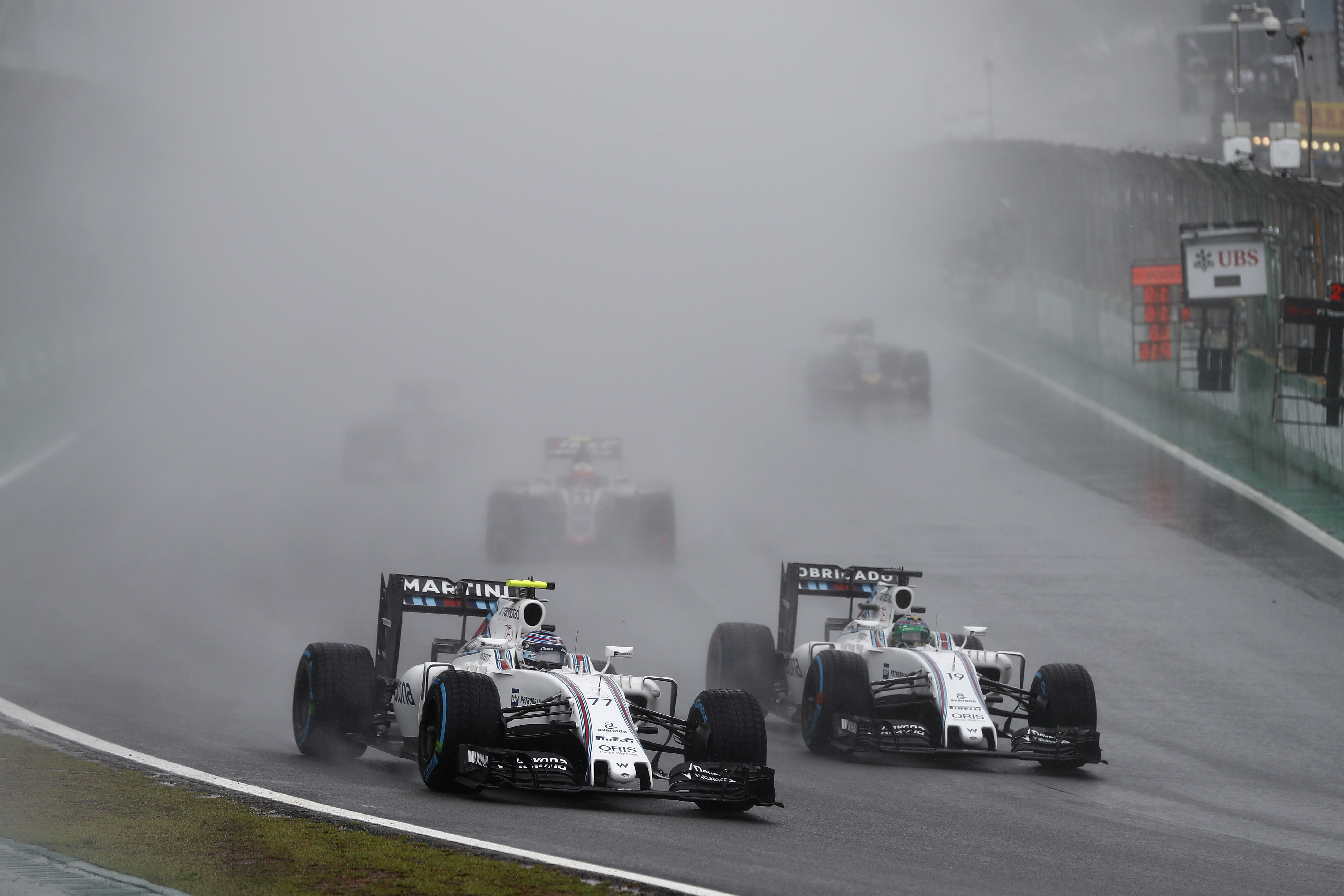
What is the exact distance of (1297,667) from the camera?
19.4 meters

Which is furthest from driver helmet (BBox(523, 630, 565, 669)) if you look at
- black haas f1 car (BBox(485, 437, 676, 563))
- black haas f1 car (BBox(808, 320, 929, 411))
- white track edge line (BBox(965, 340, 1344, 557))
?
black haas f1 car (BBox(808, 320, 929, 411))

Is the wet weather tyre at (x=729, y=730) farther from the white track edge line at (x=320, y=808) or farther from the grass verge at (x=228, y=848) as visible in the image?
the grass verge at (x=228, y=848)

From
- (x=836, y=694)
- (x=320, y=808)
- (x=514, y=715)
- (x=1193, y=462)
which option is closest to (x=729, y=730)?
(x=514, y=715)

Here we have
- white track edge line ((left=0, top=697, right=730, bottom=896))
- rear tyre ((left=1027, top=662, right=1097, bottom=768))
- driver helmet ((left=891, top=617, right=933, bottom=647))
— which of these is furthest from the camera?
driver helmet ((left=891, top=617, right=933, bottom=647))

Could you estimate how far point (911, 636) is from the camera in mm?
16266

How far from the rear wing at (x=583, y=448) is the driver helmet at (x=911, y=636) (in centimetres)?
1155

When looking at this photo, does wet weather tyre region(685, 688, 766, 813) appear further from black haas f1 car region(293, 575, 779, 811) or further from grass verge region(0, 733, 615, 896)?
grass verge region(0, 733, 615, 896)

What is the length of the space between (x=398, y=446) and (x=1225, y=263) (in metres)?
17.1

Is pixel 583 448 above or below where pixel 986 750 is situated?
above

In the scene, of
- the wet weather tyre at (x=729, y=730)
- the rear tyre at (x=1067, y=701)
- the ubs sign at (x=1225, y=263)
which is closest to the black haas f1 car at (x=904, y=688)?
the rear tyre at (x=1067, y=701)

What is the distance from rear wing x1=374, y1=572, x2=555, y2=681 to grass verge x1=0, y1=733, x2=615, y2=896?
10.6 ft

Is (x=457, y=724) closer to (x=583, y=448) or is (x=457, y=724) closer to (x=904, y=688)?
(x=904, y=688)

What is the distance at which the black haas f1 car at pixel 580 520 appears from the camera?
25859 mm

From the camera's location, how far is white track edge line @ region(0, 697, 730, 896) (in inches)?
355
